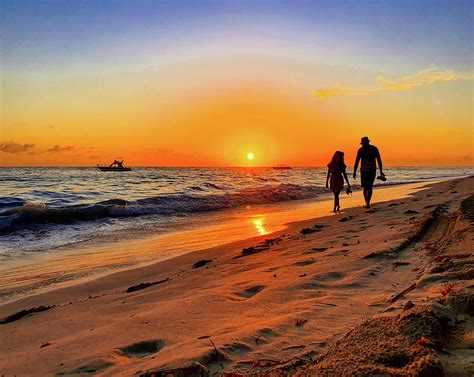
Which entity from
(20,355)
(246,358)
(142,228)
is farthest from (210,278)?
(142,228)

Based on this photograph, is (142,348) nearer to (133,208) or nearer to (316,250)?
Answer: (316,250)

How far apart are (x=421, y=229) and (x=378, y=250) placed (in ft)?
5.50

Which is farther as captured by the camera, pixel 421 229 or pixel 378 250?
pixel 421 229

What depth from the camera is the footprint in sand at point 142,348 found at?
2.49 metres

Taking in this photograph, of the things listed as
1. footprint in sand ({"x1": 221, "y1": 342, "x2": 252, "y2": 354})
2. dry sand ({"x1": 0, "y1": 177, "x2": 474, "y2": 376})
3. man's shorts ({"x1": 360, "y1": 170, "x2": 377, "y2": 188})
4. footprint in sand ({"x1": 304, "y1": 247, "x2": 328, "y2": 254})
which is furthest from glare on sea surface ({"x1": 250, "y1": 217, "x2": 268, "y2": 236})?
footprint in sand ({"x1": 221, "y1": 342, "x2": 252, "y2": 354})

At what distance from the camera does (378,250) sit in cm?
474

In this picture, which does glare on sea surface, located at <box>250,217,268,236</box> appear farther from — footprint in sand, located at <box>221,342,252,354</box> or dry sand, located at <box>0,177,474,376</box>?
footprint in sand, located at <box>221,342,252,354</box>

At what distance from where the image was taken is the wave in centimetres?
1285

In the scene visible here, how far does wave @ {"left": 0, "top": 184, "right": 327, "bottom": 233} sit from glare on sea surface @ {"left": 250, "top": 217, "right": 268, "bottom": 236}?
452cm

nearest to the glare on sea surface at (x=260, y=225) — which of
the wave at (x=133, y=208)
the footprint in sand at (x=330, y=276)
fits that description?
the wave at (x=133, y=208)

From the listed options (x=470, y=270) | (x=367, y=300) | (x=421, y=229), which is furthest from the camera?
(x=421, y=229)

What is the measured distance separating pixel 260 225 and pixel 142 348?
8836 mm

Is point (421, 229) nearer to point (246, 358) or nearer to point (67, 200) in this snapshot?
point (246, 358)

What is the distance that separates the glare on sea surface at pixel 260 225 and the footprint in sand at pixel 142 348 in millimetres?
6899
